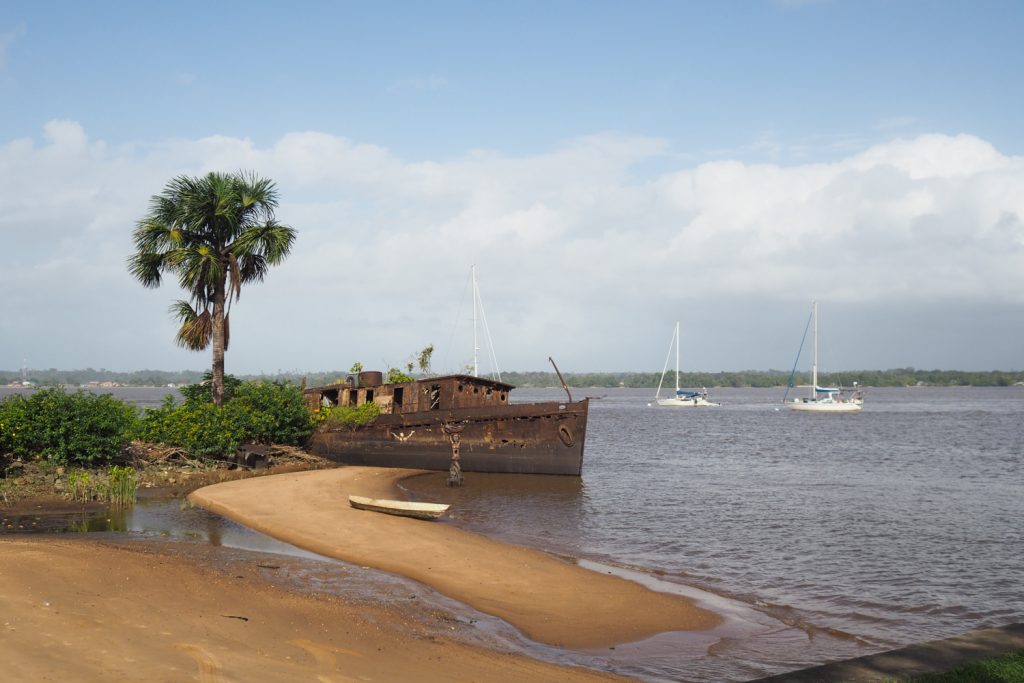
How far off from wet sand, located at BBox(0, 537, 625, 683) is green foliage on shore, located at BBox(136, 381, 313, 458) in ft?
51.4

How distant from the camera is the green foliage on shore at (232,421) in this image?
95.9 ft

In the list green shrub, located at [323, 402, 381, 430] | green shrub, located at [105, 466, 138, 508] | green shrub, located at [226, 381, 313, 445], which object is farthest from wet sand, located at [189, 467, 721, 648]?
green shrub, located at [323, 402, 381, 430]

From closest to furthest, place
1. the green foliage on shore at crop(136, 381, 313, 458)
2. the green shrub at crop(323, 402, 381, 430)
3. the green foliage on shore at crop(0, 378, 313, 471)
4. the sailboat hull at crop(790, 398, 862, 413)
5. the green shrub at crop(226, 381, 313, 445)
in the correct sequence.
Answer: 1. the green foliage on shore at crop(0, 378, 313, 471)
2. the green foliage on shore at crop(136, 381, 313, 458)
3. the green shrub at crop(226, 381, 313, 445)
4. the green shrub at crop(323, 402, 381, 430)
5. the sailboat hull at crop(790, 398, 862, 413)

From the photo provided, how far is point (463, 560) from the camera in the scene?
16547mm

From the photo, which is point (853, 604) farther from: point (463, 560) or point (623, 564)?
point (463, 560)

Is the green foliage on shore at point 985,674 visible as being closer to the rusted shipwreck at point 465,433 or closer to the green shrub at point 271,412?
the rusted shipwreck at point 465,433

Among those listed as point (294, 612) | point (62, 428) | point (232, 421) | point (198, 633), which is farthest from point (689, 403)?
point (198, 633)

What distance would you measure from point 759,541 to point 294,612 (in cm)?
1335

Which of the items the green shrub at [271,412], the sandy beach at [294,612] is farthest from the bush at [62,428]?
the sandy beach at [294,612]

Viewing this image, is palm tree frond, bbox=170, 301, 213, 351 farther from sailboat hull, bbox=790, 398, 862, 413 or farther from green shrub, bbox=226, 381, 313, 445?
sailboat hull, bbox=790, 398, 862, 413

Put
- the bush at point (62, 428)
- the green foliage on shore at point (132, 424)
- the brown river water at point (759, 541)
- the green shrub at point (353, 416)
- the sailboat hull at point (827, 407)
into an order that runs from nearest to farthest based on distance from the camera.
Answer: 1. the brown river water at point (759, 541)
2. the bush at point (62, 428)
3. the green foliage on shore at point (132, 424)
4. the green shrub at point (353, 416)
5. the sailboat hull at point (827, 407)

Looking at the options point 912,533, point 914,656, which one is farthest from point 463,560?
point 912,533

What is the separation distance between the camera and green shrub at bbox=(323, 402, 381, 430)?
112 feet

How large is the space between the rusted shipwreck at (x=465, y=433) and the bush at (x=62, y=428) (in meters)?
9.94
